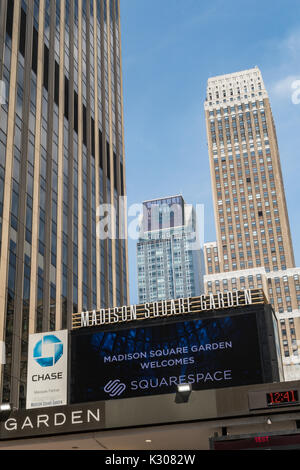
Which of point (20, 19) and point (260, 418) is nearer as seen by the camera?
point (260, 418)

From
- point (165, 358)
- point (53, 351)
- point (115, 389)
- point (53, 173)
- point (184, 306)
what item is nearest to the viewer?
point (115, 389)

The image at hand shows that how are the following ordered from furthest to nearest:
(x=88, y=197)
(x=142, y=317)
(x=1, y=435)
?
(x=88, y=197) → (x=142, y=317) → (x=1, y=435)

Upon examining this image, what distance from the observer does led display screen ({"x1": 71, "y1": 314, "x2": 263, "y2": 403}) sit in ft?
104

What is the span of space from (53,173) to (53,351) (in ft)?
124

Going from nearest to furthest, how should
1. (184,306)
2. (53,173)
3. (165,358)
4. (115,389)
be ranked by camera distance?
(115,389)
(165,358)
(184,306)
(53,173)

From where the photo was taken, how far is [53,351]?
109 ft

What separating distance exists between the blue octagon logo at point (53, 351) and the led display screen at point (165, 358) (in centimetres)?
88

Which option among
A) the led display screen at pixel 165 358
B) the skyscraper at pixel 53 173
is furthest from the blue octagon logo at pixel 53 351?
the skyscraper at pixel 53 173

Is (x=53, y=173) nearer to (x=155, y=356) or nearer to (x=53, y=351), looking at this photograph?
(x=53, y=351)

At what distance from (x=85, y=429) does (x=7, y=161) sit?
1578 inches

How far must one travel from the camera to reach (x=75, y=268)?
230 feet

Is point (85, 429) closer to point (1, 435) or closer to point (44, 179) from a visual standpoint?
point (1, 435)

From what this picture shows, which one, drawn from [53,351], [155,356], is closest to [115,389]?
[155,356]
